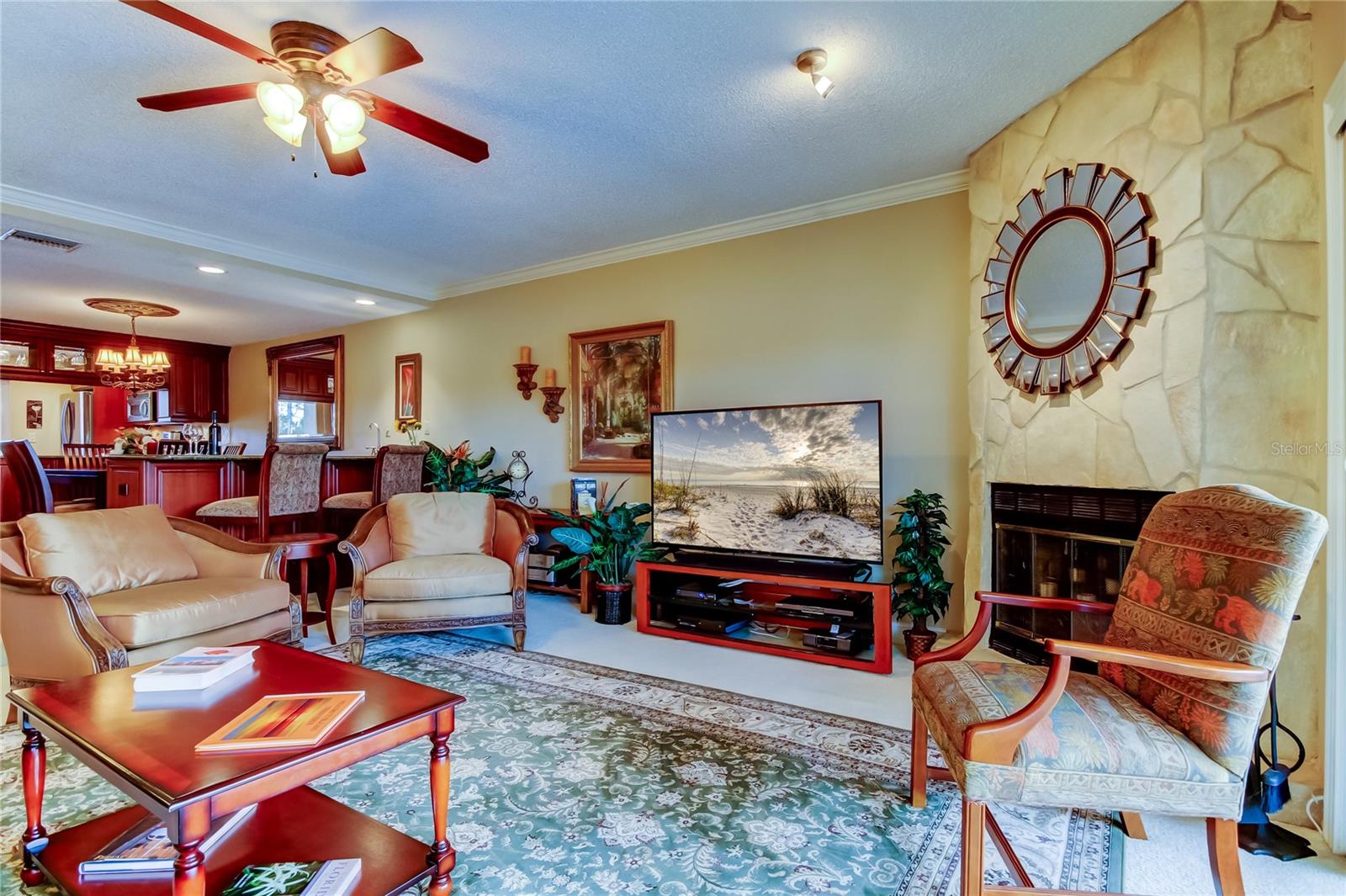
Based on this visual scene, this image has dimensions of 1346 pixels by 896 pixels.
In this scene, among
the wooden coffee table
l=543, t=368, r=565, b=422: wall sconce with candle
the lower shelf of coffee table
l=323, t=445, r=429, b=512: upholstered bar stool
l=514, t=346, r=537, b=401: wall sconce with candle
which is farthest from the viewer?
l=514, t=346, r=537, b=401: wall sconce with candle

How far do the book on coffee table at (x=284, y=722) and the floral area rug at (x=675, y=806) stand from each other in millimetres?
512

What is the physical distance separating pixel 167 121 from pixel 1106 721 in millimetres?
4122

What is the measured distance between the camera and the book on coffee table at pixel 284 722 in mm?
1369

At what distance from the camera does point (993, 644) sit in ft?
10.6

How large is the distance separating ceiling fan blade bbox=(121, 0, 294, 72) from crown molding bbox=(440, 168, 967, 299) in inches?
107

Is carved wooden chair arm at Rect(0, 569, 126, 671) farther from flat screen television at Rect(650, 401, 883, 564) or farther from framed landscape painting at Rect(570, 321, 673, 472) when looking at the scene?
framed landscape painting at Rect(570, 321, 673, 472)

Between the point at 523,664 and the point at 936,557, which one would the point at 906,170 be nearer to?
the point at 936,557

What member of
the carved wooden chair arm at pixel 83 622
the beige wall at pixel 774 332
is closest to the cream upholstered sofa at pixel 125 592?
the carved wooden chair arm at pixel 83 622

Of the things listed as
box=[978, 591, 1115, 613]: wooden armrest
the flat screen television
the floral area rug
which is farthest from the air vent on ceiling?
box=[978, 591, 1115, 613]: wooden armrest

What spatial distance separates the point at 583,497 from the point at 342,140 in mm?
2949

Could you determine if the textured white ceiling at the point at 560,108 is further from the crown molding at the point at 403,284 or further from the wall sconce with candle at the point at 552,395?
the wall sconce with candle at the point at 552,395

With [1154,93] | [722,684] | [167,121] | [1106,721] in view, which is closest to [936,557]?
[722,684]

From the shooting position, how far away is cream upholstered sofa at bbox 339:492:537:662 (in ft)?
11.1

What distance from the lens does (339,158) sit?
8.29 ft
